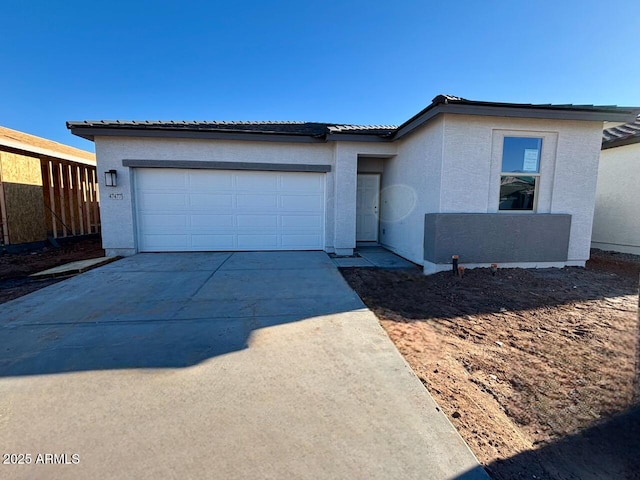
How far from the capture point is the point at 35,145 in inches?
369

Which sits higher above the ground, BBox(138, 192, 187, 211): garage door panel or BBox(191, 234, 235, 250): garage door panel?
BBox(138, 192, 187, 211): garage door panel

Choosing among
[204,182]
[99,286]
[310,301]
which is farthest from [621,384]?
[204,182]

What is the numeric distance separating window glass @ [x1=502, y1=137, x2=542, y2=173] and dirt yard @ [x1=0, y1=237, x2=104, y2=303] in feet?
31.4

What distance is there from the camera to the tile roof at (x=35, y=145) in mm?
8523

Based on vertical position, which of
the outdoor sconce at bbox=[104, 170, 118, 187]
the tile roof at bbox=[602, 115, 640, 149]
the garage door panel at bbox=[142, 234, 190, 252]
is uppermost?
the tile roof at bbox=[602, 115, 640, 149]

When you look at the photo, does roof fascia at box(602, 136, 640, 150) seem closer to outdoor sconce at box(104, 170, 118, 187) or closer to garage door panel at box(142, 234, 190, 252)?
garage door panel at box(142, 234, 190, 252)

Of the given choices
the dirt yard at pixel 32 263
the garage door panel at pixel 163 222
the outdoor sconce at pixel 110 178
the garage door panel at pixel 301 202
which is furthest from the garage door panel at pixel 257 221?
the dirt yard at pixel 32 263

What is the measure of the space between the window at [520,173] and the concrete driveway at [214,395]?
4557 millimetres

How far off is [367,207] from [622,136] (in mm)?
7125

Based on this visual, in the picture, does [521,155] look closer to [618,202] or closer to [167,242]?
[618,202]

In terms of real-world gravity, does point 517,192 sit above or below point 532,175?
below

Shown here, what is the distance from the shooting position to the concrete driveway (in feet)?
5.38

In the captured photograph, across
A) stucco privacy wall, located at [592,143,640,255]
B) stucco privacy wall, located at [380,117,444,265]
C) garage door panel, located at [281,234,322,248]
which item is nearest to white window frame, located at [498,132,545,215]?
stucco privacy wall, located at [380,117,444,265]

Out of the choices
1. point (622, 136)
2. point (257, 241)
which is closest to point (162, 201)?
point (257, 241)
